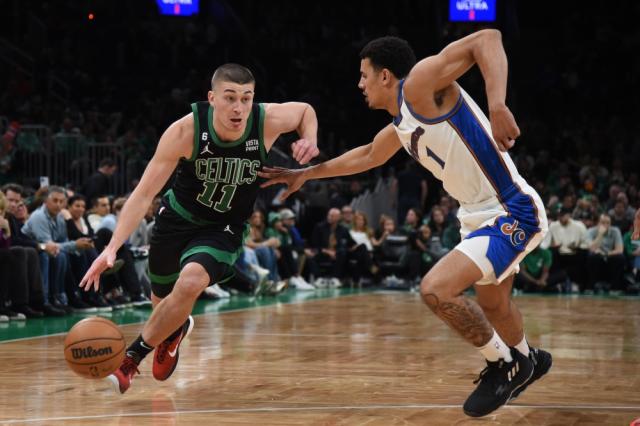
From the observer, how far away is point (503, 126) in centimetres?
465

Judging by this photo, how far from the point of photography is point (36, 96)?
68.6ft

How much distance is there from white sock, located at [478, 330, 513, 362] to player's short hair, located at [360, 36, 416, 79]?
146 cm

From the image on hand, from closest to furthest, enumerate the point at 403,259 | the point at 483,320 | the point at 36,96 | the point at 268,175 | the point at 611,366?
the point at 483,320 → the point at 268,175 → the point at 611,366 → the point at 403,259 → the point at 36,96

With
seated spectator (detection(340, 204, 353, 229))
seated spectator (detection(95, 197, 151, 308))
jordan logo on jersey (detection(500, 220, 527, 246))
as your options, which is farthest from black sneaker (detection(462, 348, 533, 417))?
seated spectator (detection(340, 204, 353, 229))

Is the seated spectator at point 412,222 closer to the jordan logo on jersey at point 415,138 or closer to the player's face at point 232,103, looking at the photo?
the player's face at point 232,103

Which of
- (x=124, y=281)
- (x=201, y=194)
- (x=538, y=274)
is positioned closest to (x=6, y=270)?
(x=124, y=281)

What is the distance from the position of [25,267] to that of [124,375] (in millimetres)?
5513

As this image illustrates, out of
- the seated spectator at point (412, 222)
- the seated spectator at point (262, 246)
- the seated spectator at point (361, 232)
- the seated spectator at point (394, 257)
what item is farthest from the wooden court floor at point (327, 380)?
the seated spectator at point (412, 222)

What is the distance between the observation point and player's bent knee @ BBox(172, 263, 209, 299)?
5824mm

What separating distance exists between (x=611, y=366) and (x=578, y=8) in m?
21.6

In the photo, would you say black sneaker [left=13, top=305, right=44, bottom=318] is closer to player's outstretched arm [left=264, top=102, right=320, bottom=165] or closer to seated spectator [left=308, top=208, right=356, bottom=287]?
player's outstretched arm [left=264, top=102, right=320, bottom=165]

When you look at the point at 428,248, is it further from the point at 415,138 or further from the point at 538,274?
the point at 415,138

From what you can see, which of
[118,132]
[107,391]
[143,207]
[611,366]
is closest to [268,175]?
[143,207]

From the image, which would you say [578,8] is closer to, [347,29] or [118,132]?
[347,29]
